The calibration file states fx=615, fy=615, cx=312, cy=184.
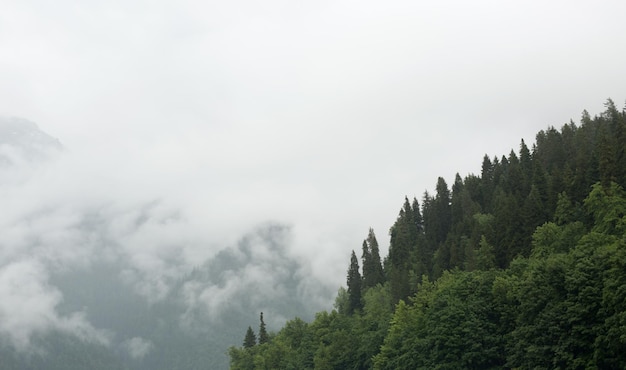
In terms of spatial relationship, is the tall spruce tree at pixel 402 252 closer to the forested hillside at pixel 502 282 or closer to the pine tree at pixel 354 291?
the forested hillside at pixel 502 282

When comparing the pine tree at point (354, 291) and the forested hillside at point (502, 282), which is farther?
the pine tree at point (354, 291)

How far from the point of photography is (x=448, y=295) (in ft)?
282

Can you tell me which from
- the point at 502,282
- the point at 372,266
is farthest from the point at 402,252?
the point at 502,282

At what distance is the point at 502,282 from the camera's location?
3113 inches

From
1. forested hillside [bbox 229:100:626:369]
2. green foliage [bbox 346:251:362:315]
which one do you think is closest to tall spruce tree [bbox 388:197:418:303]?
forested hillside [bbox 229:100:626:369]

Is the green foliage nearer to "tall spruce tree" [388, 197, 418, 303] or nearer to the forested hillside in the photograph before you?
the forested hillside

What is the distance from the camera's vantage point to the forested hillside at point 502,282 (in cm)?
6116

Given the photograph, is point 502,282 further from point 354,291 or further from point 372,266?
point 372,266

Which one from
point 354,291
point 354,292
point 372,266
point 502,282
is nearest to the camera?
point 502,282

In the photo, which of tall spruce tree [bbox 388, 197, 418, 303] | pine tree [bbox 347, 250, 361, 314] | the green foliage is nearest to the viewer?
tall spruce tree [bbox 388, 197, 418, 303]

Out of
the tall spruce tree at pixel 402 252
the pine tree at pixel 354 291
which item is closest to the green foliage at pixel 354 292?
the pine tree at pixel 354 291

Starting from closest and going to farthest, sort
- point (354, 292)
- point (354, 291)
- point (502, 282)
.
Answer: point (502, 282)
point (354, 292)
point (354, 291)

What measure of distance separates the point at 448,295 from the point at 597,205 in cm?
2446

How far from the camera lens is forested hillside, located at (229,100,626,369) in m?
61.2
